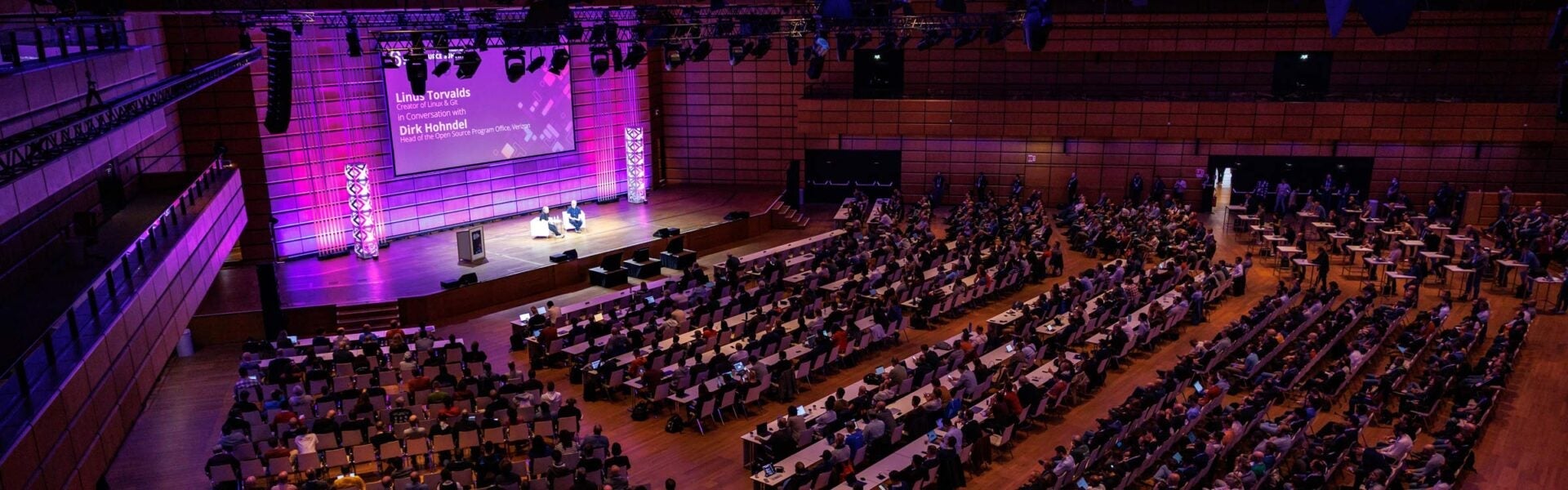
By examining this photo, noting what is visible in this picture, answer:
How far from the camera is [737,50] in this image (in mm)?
23547

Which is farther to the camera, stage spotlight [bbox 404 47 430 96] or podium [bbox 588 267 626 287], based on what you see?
podium [bbox 588 267 626 287]

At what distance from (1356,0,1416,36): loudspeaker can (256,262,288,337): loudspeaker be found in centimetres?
1744

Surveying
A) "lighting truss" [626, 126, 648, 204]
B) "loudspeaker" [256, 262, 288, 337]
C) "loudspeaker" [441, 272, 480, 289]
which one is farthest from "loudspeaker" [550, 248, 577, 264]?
"lighting truss" [626, 126, 648, 204]

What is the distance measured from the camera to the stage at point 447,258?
20578 mm

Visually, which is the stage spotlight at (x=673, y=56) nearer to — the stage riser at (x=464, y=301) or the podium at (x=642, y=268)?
the podium at (x=642, y=268)

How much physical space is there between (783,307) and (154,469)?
9956 millimetres

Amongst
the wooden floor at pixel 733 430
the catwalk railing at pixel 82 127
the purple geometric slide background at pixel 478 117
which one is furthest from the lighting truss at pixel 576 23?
the wooden floor at pixel 733 430

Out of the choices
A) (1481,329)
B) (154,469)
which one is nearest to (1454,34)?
(1481,329)

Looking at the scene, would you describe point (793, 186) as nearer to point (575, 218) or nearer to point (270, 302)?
point (575, 218)

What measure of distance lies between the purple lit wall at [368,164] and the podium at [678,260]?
19.9 feet

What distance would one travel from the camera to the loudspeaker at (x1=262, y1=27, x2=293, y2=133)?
17.4 m

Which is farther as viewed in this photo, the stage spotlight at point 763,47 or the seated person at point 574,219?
the seated person at point 574,219

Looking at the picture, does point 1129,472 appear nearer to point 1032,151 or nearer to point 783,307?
point 783,307

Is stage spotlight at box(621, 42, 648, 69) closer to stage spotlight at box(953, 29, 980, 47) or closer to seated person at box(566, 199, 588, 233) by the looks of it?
seated person at box(566, 199, 588, 233)
